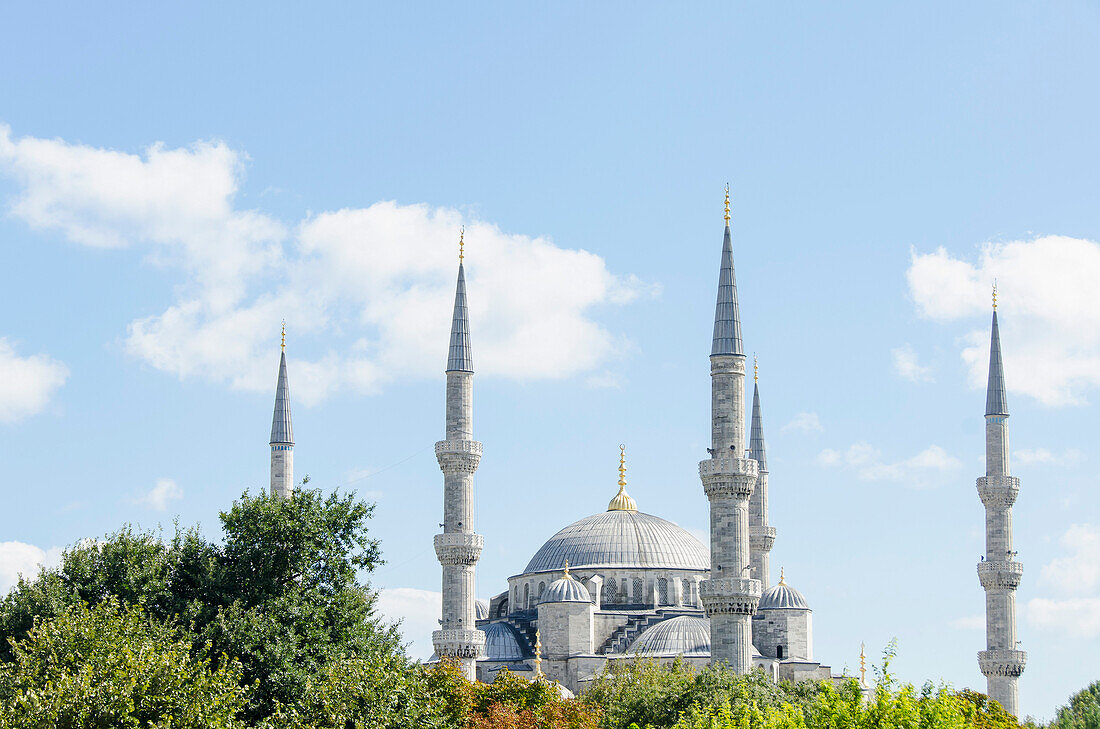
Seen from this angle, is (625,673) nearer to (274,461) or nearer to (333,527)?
(274,461)

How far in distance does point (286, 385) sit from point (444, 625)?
497 inches

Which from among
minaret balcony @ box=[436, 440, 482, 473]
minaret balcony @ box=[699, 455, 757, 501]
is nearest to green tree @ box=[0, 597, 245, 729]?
minaret balcony @ box=[699, 455, 757, 501]

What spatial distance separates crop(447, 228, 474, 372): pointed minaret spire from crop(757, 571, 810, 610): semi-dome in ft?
50.2

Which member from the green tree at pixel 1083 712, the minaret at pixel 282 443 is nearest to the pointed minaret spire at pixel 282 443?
the minaret at pixel 282 443

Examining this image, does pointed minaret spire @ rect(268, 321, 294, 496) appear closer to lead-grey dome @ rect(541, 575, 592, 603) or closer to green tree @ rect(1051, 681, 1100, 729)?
lead-grey dome @ rect(541, 575, 592, 603)

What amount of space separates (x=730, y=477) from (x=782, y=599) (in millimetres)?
14642

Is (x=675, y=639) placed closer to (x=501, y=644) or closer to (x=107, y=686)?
(x=501, y=644)

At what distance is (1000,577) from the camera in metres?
54.2

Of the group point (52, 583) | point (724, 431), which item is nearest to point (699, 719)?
point (52, 583)

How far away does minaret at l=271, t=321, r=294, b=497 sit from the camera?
184 ft

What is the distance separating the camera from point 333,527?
103 feet

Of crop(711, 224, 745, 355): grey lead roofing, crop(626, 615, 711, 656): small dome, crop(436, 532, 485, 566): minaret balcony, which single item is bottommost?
crop(626, 615, 711, 656): small dome

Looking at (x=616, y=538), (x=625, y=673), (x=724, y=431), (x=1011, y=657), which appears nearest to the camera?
(x=724, y=431)

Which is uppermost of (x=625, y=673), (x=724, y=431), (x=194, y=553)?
(x=724, y=431)
